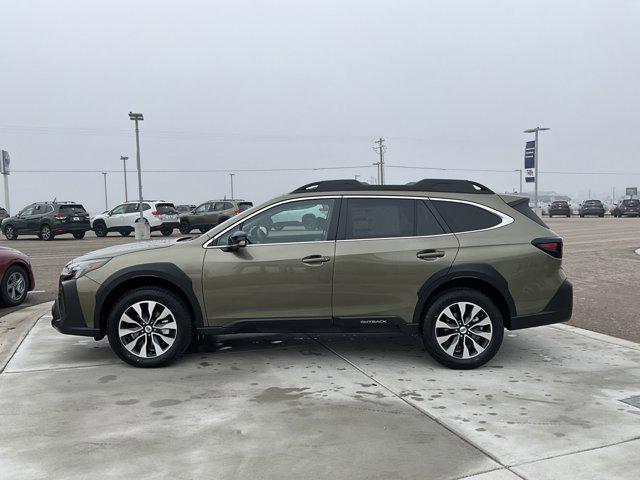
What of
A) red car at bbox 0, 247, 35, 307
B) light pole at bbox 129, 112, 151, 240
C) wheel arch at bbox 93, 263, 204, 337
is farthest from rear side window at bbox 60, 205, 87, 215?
wheel arch at bbox 93, 263, 204, 337

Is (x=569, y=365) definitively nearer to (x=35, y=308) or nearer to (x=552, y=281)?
(x=552, y=281)

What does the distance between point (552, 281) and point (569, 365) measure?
885mm

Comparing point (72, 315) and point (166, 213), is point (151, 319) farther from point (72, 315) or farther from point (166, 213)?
point (166, 213)

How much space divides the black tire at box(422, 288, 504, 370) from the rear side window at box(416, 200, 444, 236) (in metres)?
0.61

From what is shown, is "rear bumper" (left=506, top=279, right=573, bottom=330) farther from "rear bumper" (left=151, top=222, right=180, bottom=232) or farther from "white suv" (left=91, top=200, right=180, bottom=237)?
"rear bumper" (left=151, top=222, right=180, bottom=232)

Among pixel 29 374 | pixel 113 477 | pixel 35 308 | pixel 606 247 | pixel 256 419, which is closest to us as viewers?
pixel 113 477

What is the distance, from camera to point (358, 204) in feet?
17.8

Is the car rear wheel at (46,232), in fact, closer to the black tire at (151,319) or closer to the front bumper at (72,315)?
the front bumper at (72,315)

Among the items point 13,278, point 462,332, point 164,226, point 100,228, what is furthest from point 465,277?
point 100,228

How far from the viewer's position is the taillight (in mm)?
Answer: 5270

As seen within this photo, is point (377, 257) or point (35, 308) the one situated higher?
point (377, 257)

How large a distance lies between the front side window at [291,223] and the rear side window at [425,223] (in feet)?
2.71

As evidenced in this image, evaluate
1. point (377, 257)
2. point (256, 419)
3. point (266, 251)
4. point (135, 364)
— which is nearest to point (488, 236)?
point (377, 257)

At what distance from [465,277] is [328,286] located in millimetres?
1285
